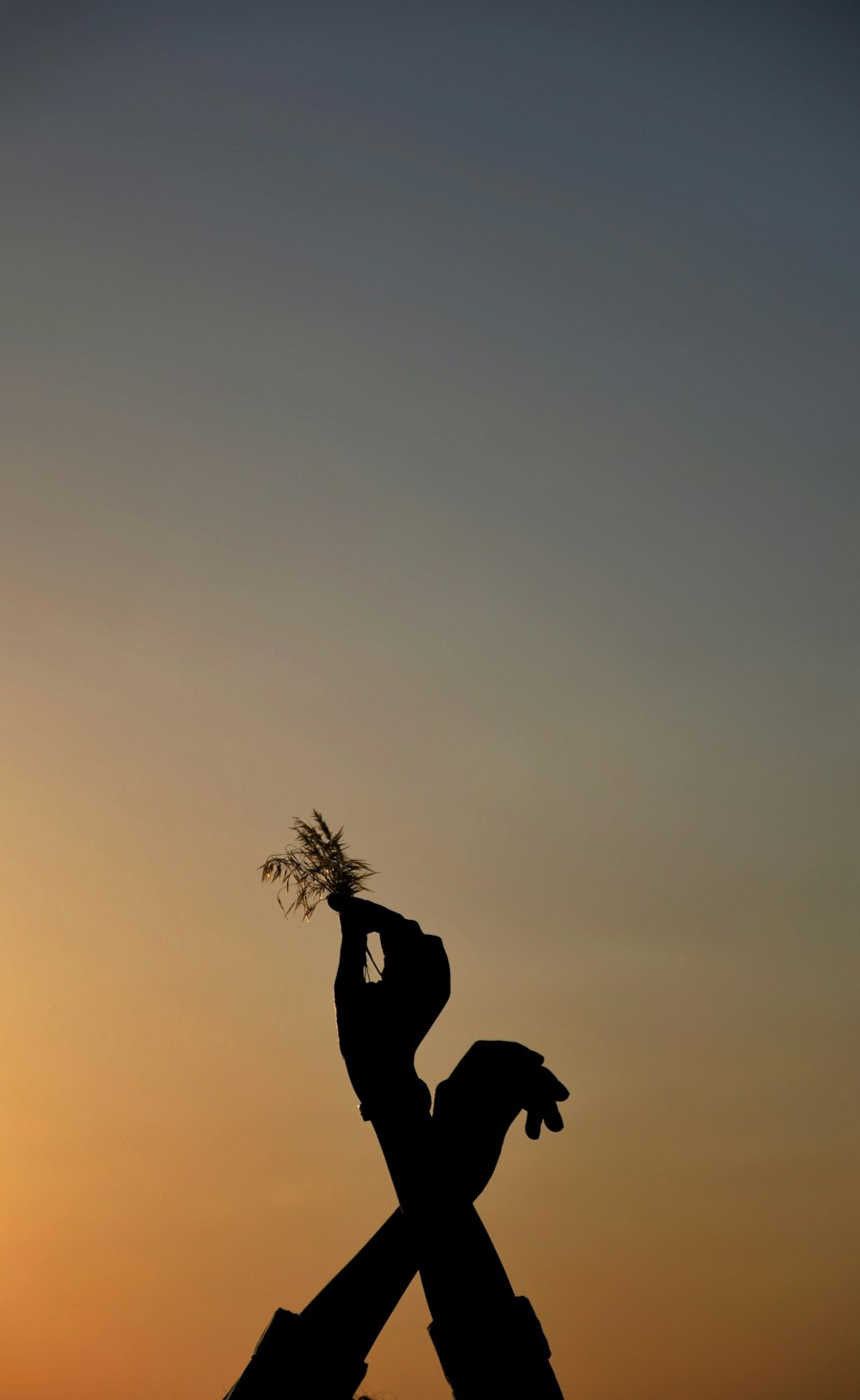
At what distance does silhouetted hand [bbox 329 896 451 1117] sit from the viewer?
9539 mm

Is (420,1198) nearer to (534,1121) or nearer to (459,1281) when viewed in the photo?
(459,1281)

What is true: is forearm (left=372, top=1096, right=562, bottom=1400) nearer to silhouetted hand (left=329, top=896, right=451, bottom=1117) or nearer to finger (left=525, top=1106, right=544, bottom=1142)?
silhouetted hand (left=329, top=896, right=451, bottom=1117)

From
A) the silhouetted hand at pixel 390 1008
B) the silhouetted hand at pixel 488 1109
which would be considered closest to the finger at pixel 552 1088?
the silhouetted hand at pixel 488 1109

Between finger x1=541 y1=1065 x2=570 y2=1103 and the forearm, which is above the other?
finger x1=541 y1=1065 x2=570 y2=1103

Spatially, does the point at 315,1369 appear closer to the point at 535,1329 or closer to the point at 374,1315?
the point at 374,1315

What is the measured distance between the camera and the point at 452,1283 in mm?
8859

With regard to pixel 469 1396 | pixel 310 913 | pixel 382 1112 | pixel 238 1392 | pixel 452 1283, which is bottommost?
pixel 238 1392

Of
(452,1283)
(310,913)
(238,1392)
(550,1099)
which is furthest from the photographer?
(310,913)

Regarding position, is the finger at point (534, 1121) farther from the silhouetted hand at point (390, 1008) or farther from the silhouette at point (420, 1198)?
the silhouetted hand at point (390, 1008)

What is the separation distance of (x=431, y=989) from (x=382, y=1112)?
44.3 inches

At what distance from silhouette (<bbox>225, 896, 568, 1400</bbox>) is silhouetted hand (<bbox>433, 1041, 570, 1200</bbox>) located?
11 millimetres

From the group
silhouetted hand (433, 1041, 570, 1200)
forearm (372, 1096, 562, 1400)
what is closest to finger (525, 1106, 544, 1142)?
silhouetted hand (433, 1041, 570, 1200)

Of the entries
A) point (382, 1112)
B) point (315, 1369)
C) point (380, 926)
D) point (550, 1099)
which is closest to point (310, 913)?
point (380, 926)

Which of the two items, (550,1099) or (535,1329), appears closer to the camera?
(535,1329)
